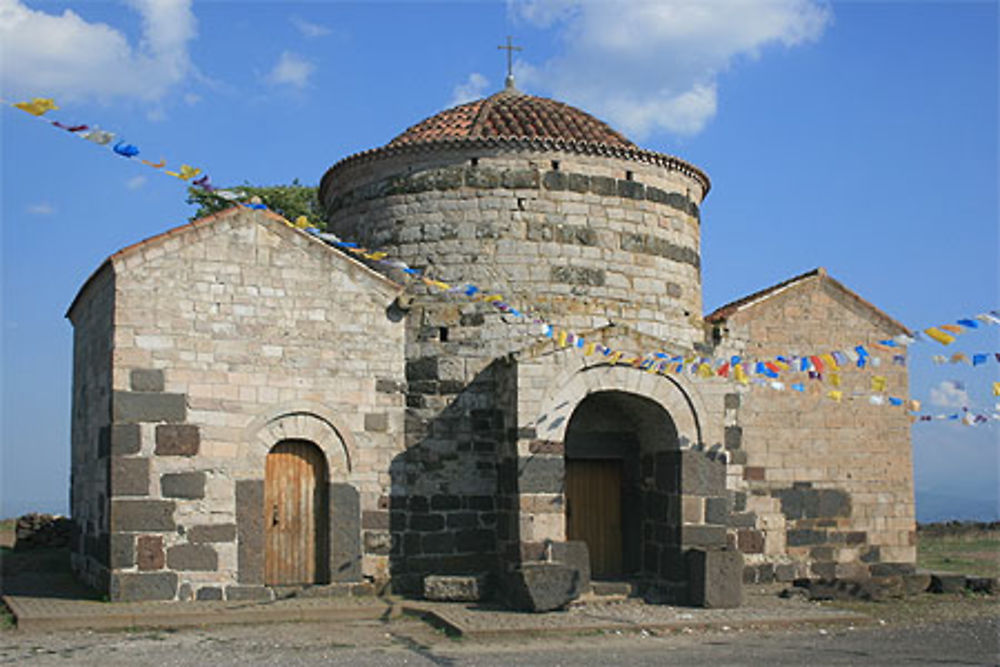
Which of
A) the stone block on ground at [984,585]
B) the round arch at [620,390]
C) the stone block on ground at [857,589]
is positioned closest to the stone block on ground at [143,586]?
the round arch at [620,390]

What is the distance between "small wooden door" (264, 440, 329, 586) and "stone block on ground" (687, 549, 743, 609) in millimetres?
4605

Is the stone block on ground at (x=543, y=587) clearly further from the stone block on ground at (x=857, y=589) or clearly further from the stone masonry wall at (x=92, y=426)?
the stone masonry wall at (x=92, y=426)

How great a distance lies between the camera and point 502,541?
13.2 m

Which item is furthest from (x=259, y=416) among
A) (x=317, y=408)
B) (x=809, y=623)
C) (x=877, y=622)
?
(x=877, y=622)

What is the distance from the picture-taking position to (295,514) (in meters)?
12.9

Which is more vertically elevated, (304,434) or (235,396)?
(235,396)

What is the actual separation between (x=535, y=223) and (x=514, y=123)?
6.59ft

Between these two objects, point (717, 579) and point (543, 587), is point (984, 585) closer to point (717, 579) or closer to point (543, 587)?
point (717, 579)

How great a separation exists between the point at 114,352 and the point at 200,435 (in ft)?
4.44

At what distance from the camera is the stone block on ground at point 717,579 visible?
12699 millimetres

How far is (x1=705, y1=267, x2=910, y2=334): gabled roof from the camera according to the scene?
15812 millimetres

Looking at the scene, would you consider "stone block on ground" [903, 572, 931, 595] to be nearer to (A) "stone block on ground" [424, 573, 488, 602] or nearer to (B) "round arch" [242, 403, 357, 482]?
(A) "stone block on ground" [424, 573, 488, 602]

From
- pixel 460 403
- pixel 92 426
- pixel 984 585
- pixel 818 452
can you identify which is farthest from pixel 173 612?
pixel 984 585

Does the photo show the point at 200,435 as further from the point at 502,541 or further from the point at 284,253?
the point at 502,541
